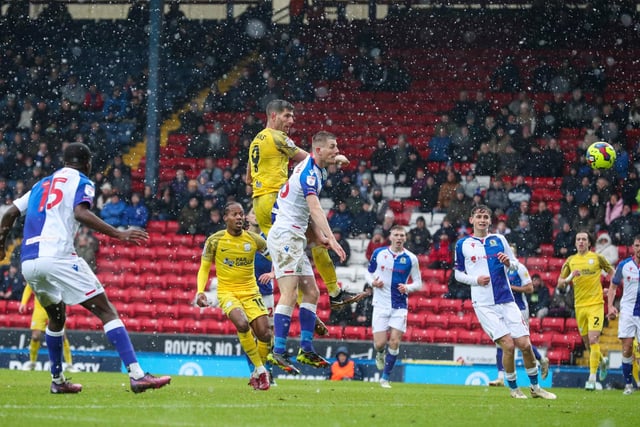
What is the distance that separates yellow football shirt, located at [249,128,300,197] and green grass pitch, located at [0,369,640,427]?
7.62 feet

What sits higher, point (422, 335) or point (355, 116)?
point (355, 116)

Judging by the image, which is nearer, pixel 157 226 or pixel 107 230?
pixel 107 230

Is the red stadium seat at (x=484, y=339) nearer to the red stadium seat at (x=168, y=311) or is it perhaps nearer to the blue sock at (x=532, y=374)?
the red stadium seat at (x=168, y=311)

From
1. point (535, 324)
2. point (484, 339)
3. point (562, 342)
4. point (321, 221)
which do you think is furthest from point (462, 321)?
point (321, 221)

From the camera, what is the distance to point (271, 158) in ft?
40.1

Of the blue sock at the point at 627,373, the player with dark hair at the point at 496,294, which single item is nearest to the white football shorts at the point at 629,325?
the blue sock at the point at 627,373

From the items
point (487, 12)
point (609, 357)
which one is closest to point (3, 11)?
point (487, 12)

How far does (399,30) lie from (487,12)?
2514 millimetres

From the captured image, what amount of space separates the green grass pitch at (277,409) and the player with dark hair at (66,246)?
25.0 inches

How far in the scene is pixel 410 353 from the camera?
20578 millimetres

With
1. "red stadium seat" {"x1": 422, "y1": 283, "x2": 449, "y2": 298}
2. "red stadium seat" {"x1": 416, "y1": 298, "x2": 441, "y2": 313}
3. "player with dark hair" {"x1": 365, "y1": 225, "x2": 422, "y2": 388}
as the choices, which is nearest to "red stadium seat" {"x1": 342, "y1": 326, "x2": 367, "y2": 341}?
"red stadium seat" {"x1": 416, "y1": 298, "x2": 441, "y2": 313}

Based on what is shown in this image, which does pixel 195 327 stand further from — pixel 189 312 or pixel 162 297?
pixel 162 297

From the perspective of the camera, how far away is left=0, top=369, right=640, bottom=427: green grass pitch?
862 cm

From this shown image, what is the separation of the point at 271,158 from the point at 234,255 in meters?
1.86
